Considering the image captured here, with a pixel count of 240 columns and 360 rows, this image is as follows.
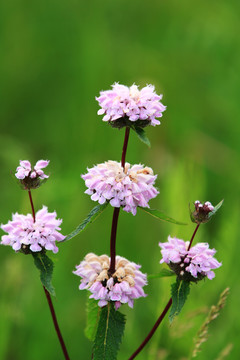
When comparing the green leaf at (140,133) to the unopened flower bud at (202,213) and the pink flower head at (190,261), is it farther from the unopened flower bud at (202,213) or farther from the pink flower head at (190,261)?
the pink flower head at (190,261)

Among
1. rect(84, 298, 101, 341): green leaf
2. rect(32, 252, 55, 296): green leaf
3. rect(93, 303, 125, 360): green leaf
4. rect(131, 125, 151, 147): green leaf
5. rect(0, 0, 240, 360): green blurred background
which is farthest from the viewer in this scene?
rect(0, 0, 240, 360): green blurred background

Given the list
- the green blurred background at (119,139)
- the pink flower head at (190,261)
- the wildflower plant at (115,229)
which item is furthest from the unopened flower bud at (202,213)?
the green blurred background at (119,139)

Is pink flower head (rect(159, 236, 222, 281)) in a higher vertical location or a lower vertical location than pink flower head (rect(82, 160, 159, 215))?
lower

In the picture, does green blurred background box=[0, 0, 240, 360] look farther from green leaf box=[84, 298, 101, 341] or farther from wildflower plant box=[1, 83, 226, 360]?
wildflower plant box=[1, 83, 226, 360]

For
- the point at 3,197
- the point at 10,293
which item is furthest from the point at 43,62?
the point at 10,293

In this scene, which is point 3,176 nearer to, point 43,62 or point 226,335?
point 43,62

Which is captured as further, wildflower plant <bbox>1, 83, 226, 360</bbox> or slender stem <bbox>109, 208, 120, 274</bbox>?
slender stem <bbox>109, 208, 120, 274</bbox>

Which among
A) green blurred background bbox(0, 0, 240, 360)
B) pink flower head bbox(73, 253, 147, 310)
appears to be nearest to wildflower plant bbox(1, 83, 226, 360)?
pink flower head bbox(73, 253, 147, 310)
